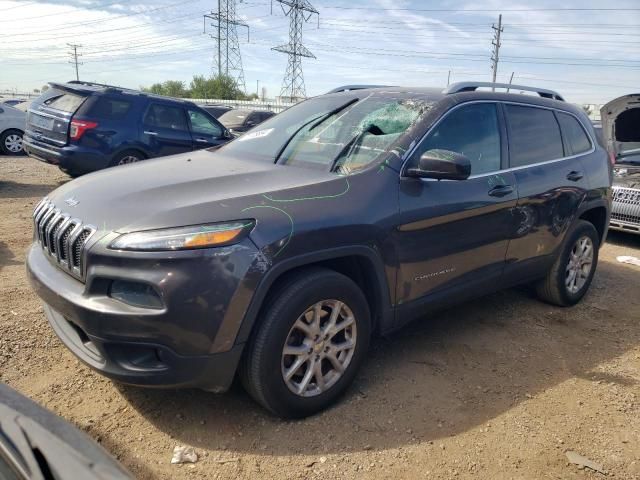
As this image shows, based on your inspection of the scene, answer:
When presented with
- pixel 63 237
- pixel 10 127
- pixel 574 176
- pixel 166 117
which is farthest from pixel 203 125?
pixel 63 237

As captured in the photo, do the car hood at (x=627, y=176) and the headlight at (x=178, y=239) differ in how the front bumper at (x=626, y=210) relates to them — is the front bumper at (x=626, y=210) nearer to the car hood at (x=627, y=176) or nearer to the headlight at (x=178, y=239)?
the car hood at (x=627, y=176)

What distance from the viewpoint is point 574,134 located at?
4.51m

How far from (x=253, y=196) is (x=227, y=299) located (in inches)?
21.5

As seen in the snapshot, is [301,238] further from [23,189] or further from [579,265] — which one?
[23,189]

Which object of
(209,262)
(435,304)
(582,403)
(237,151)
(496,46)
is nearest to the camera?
(209,262)

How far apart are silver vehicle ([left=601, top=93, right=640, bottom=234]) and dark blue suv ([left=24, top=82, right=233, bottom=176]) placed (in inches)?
262

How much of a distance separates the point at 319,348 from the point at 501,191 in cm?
178

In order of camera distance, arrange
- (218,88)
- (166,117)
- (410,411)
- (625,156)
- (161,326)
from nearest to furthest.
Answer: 1. (161,326)
2. (410,411)
3. (625,156)
4. (166,117)
5. (218,88)

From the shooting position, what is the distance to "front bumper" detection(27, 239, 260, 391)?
223 centimetres

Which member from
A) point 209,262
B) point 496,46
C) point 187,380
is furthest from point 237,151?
point 496,46

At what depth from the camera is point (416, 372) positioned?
3.35 m

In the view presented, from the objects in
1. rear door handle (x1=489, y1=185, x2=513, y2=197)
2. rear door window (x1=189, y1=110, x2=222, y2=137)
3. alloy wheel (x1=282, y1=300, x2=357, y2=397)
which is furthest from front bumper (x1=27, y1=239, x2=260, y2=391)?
rear door window (x1=189, y1=110, x2=222, y2=137)

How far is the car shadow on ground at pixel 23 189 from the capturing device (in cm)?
807

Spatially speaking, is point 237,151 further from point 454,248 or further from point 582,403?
point 582,403
